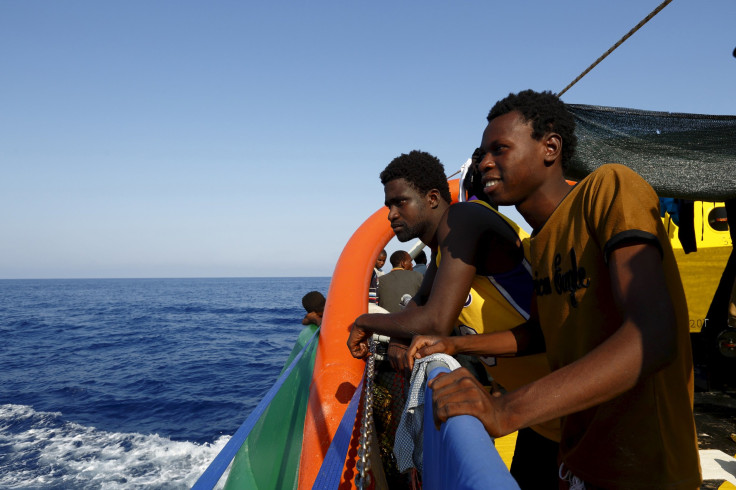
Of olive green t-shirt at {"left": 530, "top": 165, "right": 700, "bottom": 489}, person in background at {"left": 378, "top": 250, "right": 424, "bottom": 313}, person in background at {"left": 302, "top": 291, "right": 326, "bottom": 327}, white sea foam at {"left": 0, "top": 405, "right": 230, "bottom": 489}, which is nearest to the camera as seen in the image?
olive green t-shirt at {"left": 530, "top": 165, "right": 700, "bottom": 489}

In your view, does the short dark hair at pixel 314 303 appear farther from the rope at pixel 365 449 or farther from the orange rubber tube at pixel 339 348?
the rope at pixel 365 449

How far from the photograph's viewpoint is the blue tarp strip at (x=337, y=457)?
156cm

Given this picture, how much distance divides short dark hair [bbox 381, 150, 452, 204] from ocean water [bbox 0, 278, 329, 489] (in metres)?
8.20

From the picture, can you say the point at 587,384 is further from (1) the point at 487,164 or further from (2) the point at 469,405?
(1) the point at 487,164

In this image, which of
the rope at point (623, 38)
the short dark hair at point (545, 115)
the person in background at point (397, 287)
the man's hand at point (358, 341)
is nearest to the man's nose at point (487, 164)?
the short dark hair at point (545, 115)

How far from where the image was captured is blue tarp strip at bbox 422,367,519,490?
0.65 metres

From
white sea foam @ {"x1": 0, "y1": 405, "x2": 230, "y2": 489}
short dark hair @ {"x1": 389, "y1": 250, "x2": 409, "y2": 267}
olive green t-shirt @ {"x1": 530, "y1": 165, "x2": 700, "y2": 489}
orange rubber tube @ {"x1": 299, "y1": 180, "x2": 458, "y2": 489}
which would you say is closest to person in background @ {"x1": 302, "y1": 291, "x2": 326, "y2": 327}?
Result: short dark hair @ {"x1": 389, "y1": 250, "x2": 409, "y2": 267}

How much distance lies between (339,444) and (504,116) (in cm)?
151

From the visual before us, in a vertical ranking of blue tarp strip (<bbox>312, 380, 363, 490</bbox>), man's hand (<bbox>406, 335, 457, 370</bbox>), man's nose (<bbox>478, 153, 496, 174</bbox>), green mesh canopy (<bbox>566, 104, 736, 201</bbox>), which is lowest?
blue tarp strip (<bbox>312, 380, 363, 490</bbox>)

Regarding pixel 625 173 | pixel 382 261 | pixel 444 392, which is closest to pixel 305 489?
pixel 444 392

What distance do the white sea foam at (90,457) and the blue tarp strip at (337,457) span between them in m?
7.76

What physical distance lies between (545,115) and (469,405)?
1.13 meters

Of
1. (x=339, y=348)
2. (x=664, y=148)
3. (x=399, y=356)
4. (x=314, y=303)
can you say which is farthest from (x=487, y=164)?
(x=314, y=303)

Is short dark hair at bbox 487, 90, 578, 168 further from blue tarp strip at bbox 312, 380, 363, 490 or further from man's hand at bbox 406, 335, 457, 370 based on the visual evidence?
blue tarp strip at bbox 312, 380, 363, 490
